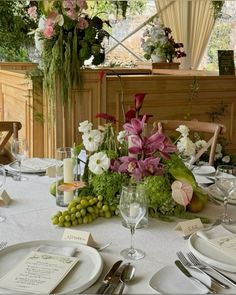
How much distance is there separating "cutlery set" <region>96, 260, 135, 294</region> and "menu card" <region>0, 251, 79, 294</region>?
0.10 metres

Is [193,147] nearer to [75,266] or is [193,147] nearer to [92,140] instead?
[92,140]

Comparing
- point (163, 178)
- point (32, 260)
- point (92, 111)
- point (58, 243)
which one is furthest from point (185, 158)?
point (92, 111)

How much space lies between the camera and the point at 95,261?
1.13 metres

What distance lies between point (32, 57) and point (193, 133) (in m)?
2.86

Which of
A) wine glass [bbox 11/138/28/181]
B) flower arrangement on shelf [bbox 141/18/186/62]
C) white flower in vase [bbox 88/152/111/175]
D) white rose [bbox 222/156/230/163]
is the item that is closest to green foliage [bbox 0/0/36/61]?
flower arrangement on shelf [bbox 141/18/186/62]

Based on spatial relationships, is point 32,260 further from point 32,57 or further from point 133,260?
point 32,57

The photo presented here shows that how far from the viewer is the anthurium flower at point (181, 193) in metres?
1.42

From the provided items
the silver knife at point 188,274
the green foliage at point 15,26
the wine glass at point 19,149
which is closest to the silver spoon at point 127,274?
the silver knife at point 188,274

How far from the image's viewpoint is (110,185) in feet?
4.85

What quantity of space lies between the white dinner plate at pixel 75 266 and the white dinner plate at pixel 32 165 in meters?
0.79

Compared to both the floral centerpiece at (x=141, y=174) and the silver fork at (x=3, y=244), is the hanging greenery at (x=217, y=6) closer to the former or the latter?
the floral centerpiece at (x=141, y=174)

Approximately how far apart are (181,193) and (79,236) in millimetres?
368

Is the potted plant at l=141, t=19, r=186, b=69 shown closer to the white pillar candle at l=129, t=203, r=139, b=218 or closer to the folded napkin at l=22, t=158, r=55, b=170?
the folded napkin at l=22, t=158, r=55, b=170

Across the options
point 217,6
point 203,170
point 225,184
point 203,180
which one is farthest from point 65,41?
point 217,6
